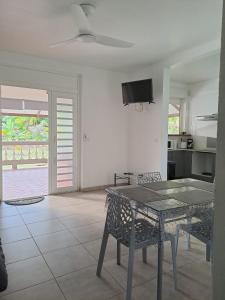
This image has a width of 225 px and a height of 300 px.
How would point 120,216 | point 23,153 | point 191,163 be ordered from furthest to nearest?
1. point 23,153
2. point 191,163
3. point 120,216

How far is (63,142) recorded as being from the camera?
4.71 metres

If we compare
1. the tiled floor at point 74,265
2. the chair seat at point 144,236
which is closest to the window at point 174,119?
the tiled floor at point 74,265

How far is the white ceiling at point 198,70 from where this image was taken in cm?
446

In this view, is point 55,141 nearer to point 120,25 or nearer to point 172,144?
point 120,25

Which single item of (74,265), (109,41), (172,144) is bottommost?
(74,265)

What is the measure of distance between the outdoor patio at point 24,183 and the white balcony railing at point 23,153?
0.96 ft

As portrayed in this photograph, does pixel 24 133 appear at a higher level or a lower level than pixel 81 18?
lower

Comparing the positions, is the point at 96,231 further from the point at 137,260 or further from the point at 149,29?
the point at 149,29

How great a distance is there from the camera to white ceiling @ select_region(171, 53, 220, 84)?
4457mm

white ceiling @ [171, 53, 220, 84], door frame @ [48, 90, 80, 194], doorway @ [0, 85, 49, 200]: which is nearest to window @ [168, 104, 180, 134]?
white ceiling @ [171, 53, 220, 84]

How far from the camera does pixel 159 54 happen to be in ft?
13.3

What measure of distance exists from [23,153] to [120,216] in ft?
20.6

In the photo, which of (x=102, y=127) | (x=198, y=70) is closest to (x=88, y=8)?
(x=102, y=127)

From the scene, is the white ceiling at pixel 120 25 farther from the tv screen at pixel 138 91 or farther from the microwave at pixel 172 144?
the microwave at pixel 172 144
